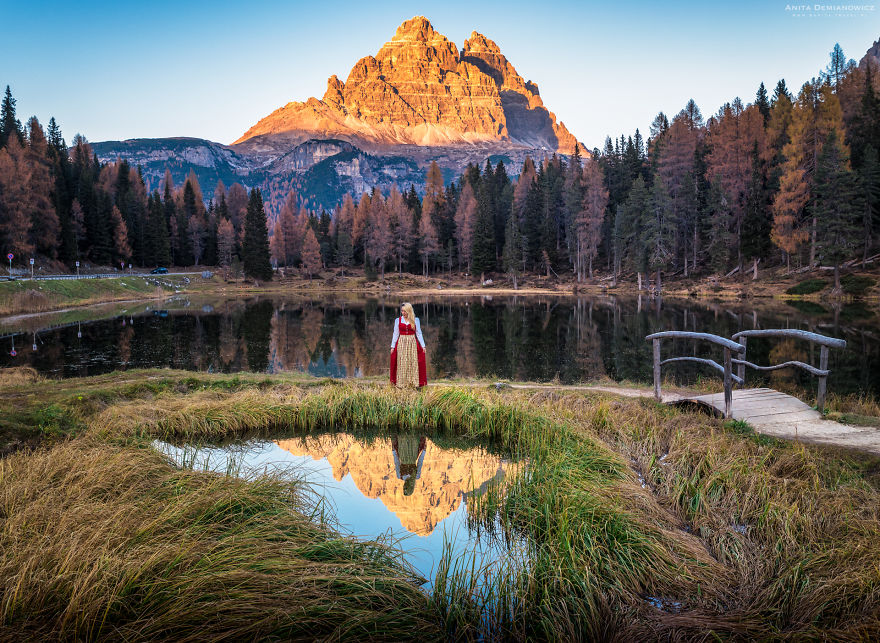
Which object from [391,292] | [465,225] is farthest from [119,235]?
[465,225]

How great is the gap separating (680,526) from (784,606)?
1.39 meters

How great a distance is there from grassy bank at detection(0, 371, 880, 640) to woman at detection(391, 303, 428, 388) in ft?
11.8

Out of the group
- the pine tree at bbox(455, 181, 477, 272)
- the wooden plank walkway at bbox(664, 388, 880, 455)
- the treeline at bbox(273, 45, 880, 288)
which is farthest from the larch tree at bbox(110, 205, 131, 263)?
the wooden plank walkway at bbox(664, 388, 880, 455)

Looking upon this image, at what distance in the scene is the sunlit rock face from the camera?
6.06 m

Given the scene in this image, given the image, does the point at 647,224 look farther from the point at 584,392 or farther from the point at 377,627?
the point at 377,627

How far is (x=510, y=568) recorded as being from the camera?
423 cm

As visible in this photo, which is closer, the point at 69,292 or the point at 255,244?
the point at 69,292

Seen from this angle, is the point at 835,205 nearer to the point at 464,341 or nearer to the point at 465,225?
the point at 464,341

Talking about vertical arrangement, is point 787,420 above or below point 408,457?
above

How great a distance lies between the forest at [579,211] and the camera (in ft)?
148

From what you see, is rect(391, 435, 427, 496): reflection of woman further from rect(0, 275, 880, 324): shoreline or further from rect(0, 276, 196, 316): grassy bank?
rect(0, 276, 196, 316): grassy bank

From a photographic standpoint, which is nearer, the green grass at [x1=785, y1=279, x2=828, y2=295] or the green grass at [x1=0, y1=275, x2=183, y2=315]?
the green grass at [x1=0, y1=275, x2=183, y2=315]

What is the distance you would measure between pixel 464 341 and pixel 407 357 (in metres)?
16.8

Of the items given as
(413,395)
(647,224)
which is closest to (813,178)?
(647,224)
